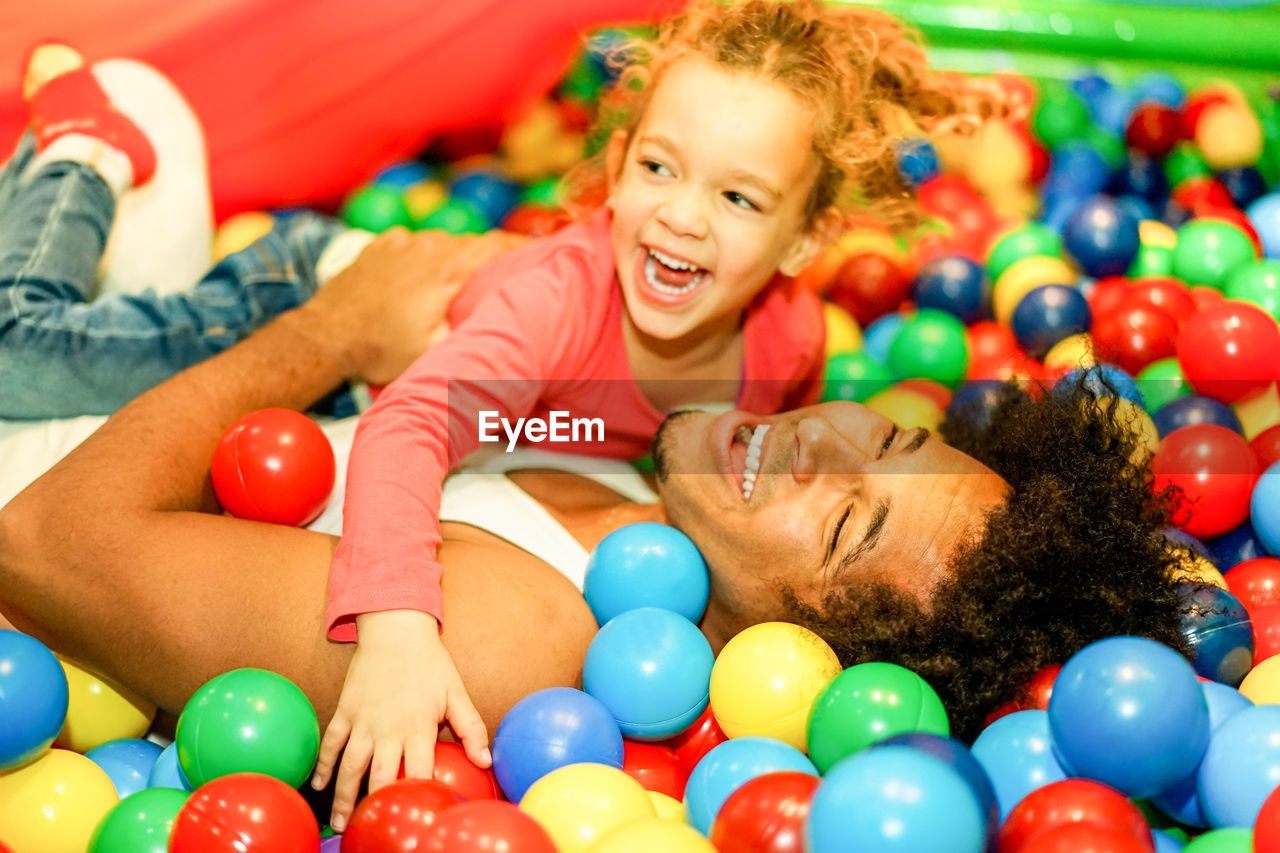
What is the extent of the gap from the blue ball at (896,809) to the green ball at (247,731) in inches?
22.9

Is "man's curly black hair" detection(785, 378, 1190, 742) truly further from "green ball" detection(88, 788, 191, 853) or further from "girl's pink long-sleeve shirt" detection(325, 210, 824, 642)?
"green ball" detection(88, 788, 191, 853)

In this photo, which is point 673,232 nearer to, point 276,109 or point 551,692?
point 551,692

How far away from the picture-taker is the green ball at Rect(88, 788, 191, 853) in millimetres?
1163

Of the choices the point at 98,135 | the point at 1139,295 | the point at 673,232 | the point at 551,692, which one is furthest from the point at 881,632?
the point at 98,135

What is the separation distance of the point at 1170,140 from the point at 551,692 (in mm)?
2299

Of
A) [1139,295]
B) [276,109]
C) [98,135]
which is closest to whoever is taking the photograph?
[98,135]

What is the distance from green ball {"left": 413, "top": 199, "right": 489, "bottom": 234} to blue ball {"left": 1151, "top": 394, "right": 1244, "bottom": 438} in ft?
5.00

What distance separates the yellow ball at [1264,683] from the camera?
132 centimetres

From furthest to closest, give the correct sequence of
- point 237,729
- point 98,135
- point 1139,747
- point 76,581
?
point 98,135 → point 76,581 → point 237,729 → point 1139,747

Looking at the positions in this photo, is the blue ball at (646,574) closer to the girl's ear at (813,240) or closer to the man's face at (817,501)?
the man's face at (817,501)

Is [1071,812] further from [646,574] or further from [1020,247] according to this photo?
[1020,247]

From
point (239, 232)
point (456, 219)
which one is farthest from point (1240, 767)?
point (239, 232)

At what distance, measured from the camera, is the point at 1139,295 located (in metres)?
2.15

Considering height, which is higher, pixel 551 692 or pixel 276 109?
pixel 276 109
